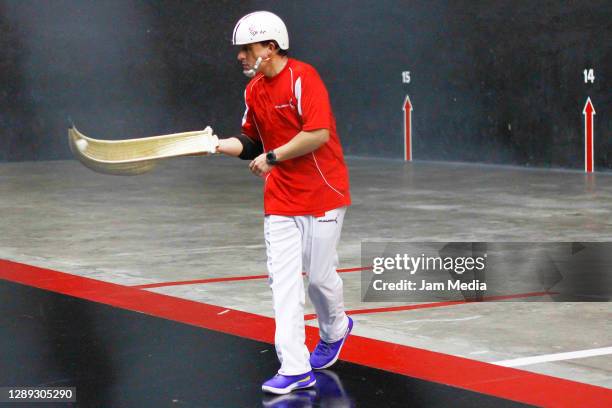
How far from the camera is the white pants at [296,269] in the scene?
6.05 m

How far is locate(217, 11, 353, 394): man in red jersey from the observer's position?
5.97 m

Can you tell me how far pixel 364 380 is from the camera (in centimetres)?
630

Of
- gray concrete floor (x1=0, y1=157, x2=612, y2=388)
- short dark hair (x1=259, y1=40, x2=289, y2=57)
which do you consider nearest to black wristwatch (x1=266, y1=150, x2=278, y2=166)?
short dark hair (x1=259, y1=40, x2=289, y2=57)

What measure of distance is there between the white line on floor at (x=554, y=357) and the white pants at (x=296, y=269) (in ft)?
3.65

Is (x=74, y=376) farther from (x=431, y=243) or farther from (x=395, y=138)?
(x=395, y=138)

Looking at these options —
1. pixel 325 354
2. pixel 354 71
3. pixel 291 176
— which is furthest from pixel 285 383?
pixel 354 71

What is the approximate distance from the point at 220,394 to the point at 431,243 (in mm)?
5388

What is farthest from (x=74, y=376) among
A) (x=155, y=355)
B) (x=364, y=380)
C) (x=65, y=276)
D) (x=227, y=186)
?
(x=227, y=186)

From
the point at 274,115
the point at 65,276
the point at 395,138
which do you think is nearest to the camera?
the point at 274,115

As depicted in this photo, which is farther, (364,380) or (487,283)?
(487,283)

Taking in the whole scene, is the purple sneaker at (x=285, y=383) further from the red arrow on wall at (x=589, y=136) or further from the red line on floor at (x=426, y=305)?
the red arrow on wall at (x=589, y=136)

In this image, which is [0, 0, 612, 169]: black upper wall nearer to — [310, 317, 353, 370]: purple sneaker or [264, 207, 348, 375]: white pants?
[310, 317, 353, 370]: purple sneaker

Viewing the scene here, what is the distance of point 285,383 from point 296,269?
0.57m

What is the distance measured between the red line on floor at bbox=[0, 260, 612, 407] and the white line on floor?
0.11 m
